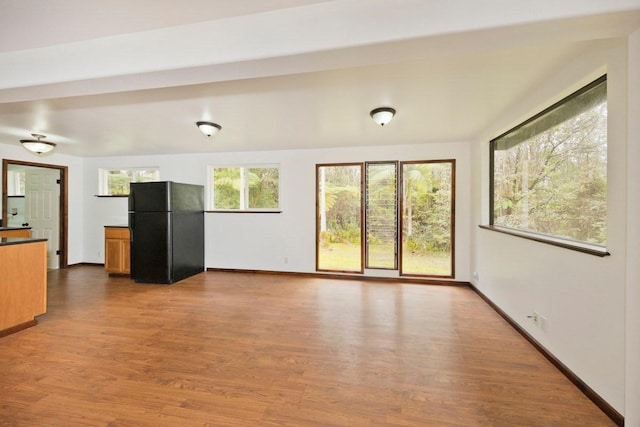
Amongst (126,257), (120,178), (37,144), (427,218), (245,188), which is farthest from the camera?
(120,178)

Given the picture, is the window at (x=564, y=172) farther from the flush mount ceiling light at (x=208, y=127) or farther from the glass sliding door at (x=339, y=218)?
the flush mount ceiling light at (x=208, y=127)

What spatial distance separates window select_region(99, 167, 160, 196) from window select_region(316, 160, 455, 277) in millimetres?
3576

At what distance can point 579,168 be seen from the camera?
207cm

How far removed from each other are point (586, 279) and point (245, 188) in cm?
482

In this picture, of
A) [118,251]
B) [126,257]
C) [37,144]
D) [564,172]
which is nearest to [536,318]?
[564,172]

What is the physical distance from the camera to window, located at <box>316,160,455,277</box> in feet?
15.0

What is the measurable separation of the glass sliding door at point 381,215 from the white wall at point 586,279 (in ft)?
6.49

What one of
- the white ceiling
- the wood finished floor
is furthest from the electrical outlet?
the white ceiling

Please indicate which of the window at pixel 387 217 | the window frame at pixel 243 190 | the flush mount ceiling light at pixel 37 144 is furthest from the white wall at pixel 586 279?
the flush mount ceiling light at pixel 37 144

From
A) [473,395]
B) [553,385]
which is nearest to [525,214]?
[553,385]

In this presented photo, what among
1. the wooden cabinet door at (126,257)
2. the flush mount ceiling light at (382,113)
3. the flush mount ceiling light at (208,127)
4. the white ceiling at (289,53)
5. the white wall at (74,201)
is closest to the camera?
the white ceiling at (289,53)

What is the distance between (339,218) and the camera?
495 centimetres

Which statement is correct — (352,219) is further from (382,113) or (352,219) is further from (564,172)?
(564,172)

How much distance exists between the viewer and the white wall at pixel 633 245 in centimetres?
141
